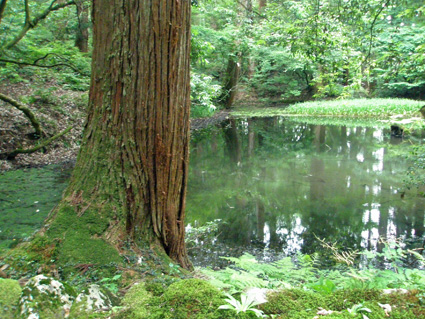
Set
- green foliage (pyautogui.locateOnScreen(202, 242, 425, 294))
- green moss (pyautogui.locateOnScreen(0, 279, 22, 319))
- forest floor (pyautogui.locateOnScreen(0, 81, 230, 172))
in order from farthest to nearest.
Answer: forest floor (pyautogui.locateOnScreen(0, 81, 230, 172)) → green foliage (pyautogui.locateOnScreen(202, 242, 425, 294)) → green moss (pyautogui.locateOnScreen(0, 279, 22, 319))

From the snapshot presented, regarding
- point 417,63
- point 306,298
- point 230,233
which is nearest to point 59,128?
point 230,233

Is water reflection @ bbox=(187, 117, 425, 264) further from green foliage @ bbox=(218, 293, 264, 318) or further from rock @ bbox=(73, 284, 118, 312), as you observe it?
green foliage @ bbox=(218, 293, 264, 318)

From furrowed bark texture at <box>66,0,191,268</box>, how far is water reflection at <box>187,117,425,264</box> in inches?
90.7

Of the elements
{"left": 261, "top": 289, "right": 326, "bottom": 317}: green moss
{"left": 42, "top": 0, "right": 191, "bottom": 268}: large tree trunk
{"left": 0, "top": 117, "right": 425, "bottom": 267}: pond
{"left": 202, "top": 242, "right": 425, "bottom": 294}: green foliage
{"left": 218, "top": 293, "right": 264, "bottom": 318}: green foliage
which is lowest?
{"left": 0, "top": 117, "right": 425, "bottom": 267}: pond

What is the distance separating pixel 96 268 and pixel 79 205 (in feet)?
1.87

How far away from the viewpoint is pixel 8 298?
1665mm

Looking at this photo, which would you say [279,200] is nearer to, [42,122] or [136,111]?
[136,111]

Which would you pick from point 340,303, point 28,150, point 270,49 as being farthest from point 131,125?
point 270,49

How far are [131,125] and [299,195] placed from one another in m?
5.60

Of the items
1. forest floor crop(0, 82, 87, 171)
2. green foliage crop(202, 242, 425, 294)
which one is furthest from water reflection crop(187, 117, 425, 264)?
forest floor crop(0, 82, 87, 171)

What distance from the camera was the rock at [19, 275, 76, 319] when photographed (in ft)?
5.41

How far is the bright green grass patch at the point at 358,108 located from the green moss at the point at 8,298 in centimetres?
2272

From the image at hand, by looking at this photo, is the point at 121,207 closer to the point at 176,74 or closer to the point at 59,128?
the point at 176,74

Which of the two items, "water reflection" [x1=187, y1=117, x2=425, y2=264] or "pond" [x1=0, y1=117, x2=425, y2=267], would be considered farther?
"water reflection" [x1=187, y1=117, x2=425, y2=264]
